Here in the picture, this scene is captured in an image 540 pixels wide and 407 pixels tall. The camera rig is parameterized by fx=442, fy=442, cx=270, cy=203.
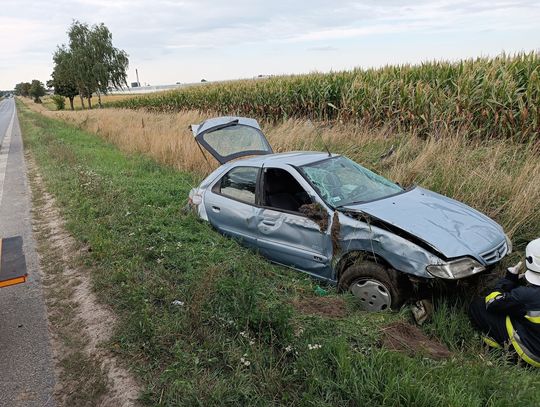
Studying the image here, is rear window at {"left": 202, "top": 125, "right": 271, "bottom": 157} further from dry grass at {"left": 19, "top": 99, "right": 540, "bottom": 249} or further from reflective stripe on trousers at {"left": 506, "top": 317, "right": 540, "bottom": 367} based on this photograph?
reflective stripe on trousers at {"left": 506, "top": 317, "right": 540, "bottom": 367}

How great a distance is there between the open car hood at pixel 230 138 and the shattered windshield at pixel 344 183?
6.16ft

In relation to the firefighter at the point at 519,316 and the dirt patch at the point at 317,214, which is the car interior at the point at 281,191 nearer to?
the dirt patch at the point at 317,214

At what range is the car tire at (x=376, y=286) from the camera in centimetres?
399

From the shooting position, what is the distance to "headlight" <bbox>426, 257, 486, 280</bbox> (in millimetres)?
3655

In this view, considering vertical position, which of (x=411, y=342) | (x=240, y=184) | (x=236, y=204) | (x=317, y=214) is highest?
(x=240, y=184)

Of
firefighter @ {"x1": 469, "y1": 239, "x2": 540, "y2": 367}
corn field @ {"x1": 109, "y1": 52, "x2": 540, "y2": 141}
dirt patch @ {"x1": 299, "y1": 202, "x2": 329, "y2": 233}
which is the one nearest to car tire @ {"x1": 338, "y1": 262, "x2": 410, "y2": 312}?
dirt patch @ {"x1": 299, "y1": 202, "x2": 329, "y2": 233}

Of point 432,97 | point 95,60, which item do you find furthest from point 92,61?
point 432,97

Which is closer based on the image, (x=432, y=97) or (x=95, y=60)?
(x=432, y=97)

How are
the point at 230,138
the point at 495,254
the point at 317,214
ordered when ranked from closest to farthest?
the point at 495,254 < the point at 317,214 < the point at 230,138

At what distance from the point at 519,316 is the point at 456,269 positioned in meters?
0.57

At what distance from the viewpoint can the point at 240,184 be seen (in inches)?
221

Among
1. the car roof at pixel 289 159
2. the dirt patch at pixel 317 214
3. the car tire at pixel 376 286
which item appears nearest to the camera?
the car tire at pixel 376 286

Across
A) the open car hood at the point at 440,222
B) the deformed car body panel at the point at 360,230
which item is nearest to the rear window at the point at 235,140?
the deformed car body panel at the point at 360,230

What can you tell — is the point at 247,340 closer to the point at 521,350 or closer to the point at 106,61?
the point at 521,350
